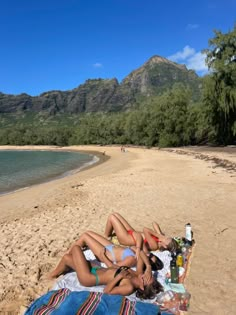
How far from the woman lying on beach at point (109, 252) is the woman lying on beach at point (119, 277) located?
0.78ft

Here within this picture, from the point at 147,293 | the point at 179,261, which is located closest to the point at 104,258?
the point at 147,293

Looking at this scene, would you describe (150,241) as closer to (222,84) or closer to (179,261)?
(179,261)

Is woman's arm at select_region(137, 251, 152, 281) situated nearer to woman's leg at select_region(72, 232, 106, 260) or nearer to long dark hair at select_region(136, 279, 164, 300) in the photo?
long dark hair at select_region(136, 279, 164, 300)

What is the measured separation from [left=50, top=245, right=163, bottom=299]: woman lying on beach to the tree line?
3568cm

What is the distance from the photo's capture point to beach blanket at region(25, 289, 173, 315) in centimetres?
406

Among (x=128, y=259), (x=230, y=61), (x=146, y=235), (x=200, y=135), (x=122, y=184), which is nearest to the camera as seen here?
(x=128, y=259)

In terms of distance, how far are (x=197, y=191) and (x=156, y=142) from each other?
5460 cm

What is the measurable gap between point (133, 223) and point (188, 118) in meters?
49.0

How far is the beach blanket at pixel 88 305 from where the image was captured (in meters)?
4.06

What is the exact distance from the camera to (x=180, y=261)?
19.1ft

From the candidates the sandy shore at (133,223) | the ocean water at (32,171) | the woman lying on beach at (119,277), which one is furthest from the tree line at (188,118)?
the woman lying on beach at (119,277)

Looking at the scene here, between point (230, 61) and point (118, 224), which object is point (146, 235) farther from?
point (230, 61)

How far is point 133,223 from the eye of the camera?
928 centimetres

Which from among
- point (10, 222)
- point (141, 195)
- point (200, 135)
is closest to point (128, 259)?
point (10, 222)
